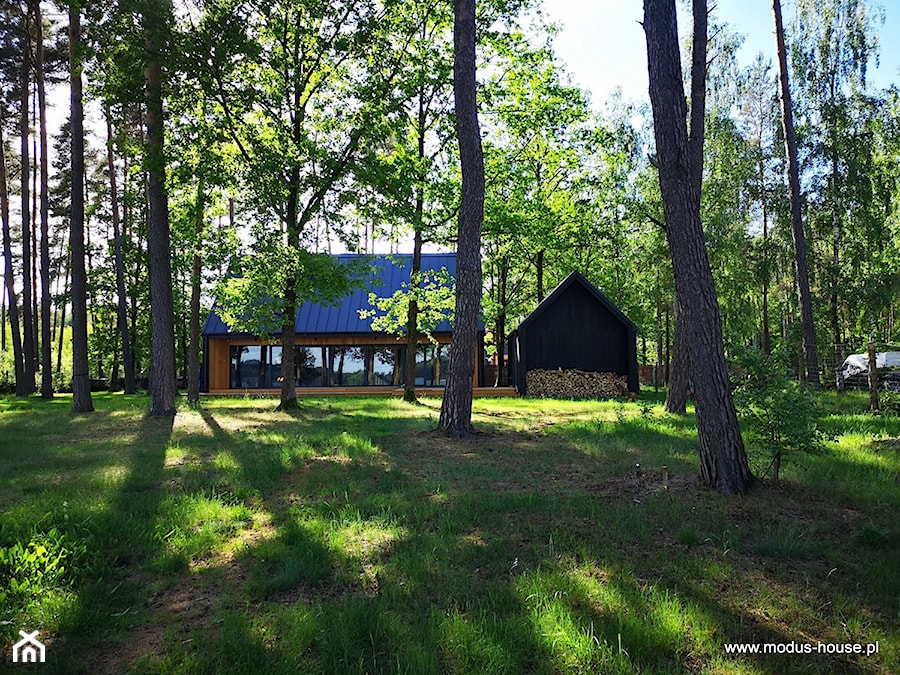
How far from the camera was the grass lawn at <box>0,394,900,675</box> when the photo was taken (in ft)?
9.39

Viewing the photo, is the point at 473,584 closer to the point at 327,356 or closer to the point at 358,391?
the point at 358,391

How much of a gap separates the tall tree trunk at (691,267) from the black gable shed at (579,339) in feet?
51.5

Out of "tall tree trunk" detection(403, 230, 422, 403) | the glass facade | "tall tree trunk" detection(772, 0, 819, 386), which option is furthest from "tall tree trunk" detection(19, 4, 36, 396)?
"tall tree trunk" detection(772, 0, 819, 386)

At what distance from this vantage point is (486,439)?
354 inches

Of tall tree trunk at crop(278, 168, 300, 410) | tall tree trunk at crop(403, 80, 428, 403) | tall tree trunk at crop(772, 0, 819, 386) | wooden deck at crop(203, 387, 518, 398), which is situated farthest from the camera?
wooden deck at crop(203, 387, 518, 398)

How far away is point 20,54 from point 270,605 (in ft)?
84.2

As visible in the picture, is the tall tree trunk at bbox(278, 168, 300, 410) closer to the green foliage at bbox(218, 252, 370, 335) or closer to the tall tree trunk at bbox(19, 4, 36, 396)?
the green foliage at bbox(218, 252, 370, 335)

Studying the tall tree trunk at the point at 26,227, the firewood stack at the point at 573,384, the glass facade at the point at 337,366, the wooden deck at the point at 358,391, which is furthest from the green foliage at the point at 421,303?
the tall tree trunk at the point at 26,227

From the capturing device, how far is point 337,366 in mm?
25781

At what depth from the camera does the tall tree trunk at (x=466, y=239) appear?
937cm

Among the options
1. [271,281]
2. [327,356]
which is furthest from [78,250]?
[327,356]

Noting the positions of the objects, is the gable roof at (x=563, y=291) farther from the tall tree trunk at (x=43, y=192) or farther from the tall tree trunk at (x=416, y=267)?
the tall tree trunk at (x=43, y=192)

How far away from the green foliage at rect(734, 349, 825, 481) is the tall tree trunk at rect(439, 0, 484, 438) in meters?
4.63

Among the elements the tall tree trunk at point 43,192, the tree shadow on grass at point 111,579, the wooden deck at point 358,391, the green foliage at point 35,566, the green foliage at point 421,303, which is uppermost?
the tall tree trunk at point 43,192
